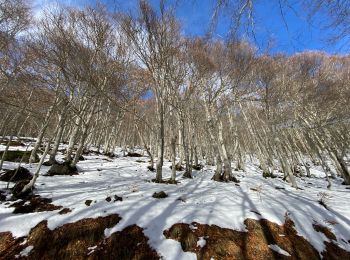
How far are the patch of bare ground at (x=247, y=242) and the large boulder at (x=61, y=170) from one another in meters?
6.57

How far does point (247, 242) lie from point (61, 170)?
809 centimetres

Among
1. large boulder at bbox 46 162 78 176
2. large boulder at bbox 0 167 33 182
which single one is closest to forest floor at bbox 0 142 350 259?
large boulder at bbox 0 167 33 182

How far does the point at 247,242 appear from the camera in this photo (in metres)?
4.48

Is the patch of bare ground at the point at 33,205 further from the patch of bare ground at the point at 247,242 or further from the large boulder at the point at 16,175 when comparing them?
the patch of bare ground at the point at 247,242

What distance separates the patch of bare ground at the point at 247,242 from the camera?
4.18m

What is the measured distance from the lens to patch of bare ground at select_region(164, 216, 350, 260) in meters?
4.18

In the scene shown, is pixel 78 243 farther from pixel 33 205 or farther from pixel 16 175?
pixel 16 175

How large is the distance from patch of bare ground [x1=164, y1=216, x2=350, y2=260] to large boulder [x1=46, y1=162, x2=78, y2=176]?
6565 mm

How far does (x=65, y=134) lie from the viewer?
29.1 metres

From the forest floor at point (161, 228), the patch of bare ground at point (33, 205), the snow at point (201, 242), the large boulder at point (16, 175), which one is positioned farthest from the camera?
the large boulder at point (16, 175)

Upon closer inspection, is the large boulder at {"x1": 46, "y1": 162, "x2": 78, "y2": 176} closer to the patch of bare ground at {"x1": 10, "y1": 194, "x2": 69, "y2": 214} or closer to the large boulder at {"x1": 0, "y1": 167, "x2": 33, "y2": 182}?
the large boulder at {"x1": 0, "y1": 167, "x2": 33, "y2": 182}

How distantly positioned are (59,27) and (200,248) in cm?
1007

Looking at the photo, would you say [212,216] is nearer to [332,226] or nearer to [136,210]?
[136,210]

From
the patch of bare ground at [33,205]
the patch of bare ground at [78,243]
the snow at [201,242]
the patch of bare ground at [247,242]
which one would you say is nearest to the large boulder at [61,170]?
the patch of bare ground at [33,205]
